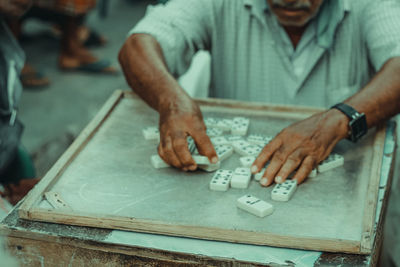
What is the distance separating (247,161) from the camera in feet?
5.81

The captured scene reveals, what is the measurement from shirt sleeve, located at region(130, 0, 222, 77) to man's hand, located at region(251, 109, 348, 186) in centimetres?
83

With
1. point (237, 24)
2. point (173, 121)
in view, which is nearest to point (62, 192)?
point (173, 121)

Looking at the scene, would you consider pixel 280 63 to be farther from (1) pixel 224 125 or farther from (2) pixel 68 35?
(2) pixel 68 35

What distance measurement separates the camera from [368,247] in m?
1.30

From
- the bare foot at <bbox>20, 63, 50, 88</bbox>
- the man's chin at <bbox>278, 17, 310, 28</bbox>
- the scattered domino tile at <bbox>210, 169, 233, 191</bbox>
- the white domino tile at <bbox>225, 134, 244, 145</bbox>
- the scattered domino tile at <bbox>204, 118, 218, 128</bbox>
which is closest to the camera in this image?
the scattered domino tile at <bbox>210, 169, 233, 191</bbox>

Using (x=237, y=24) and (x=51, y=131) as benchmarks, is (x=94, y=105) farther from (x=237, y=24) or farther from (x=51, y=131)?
(x=237, y=24)

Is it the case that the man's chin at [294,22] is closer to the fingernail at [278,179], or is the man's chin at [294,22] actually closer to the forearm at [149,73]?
the forearm at [149,73]

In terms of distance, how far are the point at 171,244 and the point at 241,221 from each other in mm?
205

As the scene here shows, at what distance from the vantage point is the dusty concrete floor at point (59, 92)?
4.44 m

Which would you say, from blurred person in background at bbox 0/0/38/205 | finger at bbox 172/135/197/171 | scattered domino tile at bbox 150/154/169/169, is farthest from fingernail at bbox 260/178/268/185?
blurred person in background at bbox 0/0/38/205

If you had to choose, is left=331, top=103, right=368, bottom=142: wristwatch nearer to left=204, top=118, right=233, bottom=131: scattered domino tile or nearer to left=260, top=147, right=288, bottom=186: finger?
left=260, top=147, right=288, bottom=186: finger

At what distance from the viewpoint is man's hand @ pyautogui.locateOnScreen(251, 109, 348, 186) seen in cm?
169

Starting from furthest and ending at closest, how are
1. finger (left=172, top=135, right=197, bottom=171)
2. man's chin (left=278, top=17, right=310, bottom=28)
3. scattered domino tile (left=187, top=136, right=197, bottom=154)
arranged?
man's chin (left=278, top=17, right=310, bottom=28)
scattered domino tile (left=187, top=136, right=197, bottom=154)
finger (left=172, top=135, right=197, bottom=171)

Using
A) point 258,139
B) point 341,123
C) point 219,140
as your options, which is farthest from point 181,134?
point 341,123
